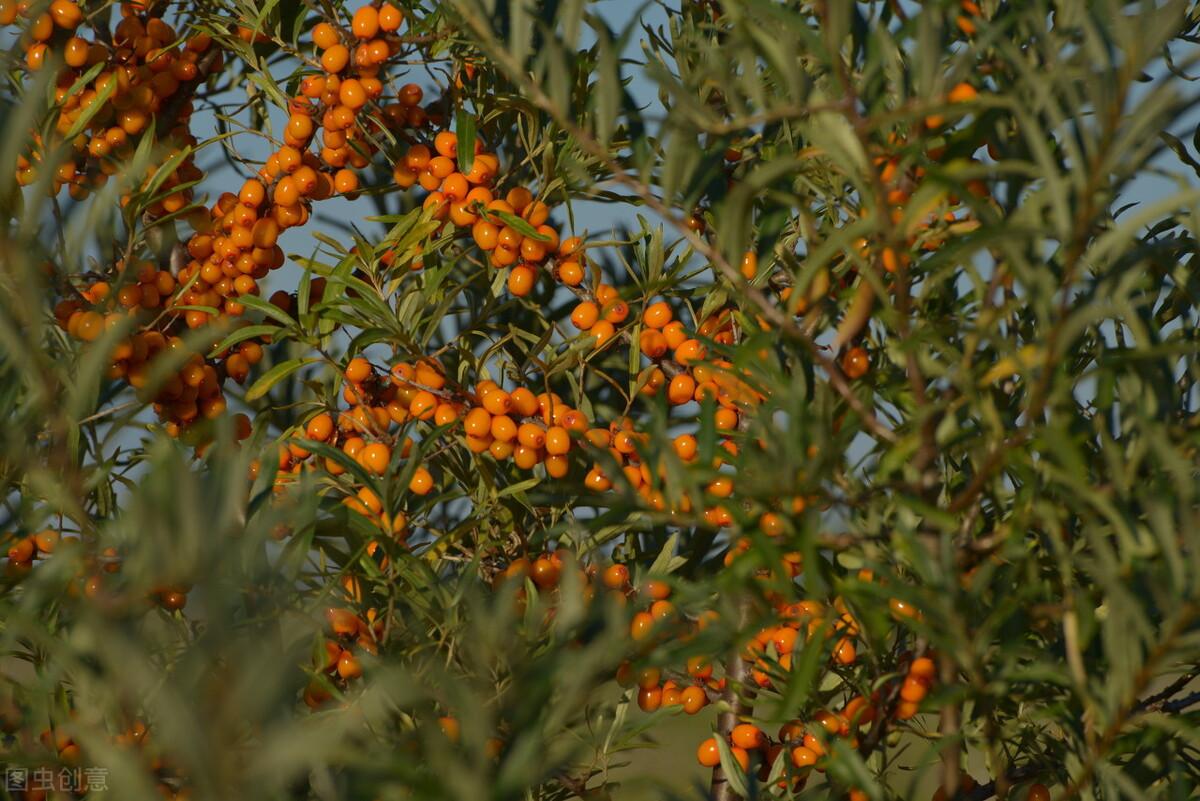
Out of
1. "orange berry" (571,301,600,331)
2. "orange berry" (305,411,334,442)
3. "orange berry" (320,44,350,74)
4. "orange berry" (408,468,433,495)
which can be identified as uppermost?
"orange berry" (320,44,350,74)

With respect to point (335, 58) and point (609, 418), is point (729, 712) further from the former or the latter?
point (335, 58)

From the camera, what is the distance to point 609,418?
1.26 meters

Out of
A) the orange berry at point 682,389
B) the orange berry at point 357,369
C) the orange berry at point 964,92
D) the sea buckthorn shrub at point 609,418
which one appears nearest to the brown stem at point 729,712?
the sea buckthorn shrub at point 609,418

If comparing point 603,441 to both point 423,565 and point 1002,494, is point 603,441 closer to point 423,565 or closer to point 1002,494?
point 423,565

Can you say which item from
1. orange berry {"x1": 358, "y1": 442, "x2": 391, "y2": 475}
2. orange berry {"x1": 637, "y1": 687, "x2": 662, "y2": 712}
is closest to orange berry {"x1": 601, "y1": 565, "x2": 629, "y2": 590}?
orange berry {"x1": 637, "y1": 687, "x2": 662, "y2": 712}

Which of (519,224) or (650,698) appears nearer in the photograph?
(519,224)

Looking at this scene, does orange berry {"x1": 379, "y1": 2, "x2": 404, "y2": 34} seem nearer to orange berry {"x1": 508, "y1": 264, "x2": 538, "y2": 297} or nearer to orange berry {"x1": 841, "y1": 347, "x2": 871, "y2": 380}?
orange berry {"x1": 508, "y1": 264, "x2": 538, "y2": 297}

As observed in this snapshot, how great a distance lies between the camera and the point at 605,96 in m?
0.75

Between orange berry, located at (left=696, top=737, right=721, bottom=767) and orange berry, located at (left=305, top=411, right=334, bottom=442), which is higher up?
orange berry, located at (left=305, top=411, right=334, bottom=442)

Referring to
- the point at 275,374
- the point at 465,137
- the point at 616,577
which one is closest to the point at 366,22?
the point at 465,137

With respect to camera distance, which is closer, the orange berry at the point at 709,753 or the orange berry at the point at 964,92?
the orange berry at the point at 964,92

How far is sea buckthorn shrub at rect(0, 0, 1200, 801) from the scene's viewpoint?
585mm

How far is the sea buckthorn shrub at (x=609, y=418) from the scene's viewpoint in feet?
1.92

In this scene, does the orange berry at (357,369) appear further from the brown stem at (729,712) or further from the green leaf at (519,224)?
the brown stem at (729,712)
